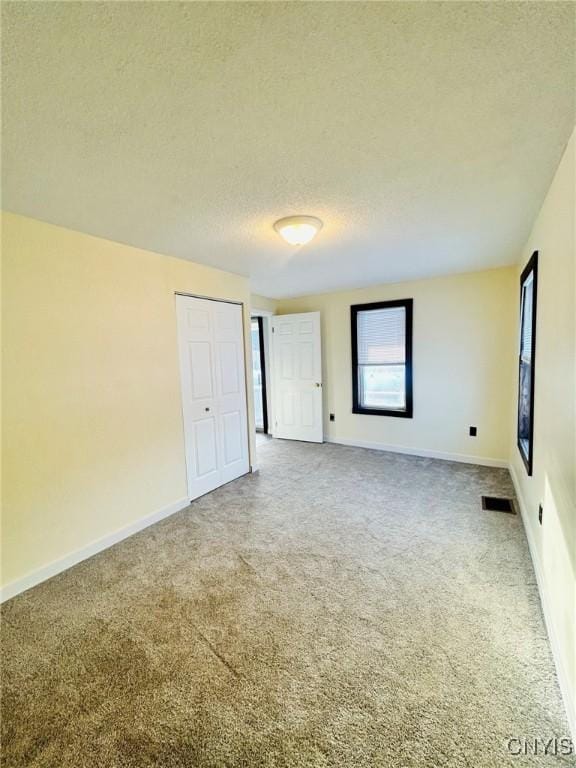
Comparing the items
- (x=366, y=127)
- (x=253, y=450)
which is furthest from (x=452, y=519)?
(x=366, y=127)

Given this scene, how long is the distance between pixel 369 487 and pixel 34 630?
286 centimetres

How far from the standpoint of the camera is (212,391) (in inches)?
142

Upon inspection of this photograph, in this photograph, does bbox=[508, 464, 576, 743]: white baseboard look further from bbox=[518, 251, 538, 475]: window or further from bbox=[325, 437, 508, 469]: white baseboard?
bbox=[325, 437, 508, 469]: white baseboard

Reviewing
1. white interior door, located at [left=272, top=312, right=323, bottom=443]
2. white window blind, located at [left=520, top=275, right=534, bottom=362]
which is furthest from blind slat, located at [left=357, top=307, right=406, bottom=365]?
white window blind, located at [left=520, top=275, right=534, bottom=362]

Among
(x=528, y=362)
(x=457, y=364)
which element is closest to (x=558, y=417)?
(x=528, y=362)

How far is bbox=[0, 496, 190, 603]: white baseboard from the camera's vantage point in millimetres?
2119

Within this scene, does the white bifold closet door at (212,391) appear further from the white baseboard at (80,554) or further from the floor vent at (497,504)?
the floor vent at (497,504)

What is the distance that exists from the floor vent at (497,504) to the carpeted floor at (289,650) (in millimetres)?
110

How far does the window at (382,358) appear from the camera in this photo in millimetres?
4566

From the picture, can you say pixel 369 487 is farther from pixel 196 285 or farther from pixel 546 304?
pixel 196 285

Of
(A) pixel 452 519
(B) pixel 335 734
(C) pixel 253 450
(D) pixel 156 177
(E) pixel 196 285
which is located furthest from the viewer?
(C) pixel 253 450

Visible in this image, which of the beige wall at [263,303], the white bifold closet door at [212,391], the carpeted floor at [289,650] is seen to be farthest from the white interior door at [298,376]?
the carpeted floor at [289,650]

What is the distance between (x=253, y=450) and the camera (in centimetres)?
420

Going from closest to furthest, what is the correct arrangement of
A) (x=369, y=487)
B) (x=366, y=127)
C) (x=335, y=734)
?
(x=335, y=734) → (x=366, y=127) → (x=369, y=487)
